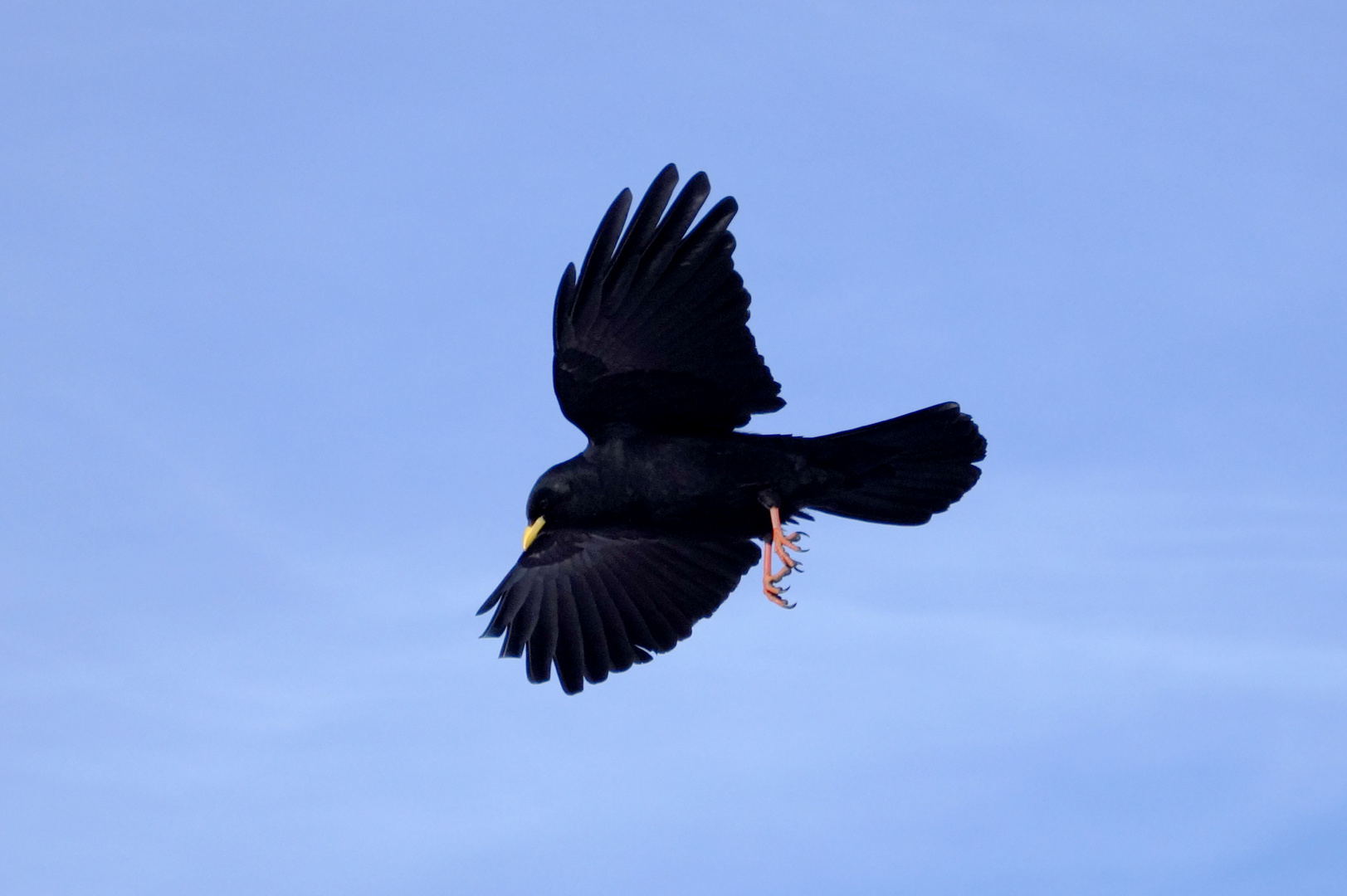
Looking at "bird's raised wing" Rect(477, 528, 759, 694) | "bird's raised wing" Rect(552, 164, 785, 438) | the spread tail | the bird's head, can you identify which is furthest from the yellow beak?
the spread tail

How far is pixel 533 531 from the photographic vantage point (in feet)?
36.0

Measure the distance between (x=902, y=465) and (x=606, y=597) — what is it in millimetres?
2158

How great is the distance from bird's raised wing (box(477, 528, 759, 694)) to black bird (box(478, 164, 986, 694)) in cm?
1

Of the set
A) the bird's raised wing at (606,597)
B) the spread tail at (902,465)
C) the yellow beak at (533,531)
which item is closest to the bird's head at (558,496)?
the yellow beak at (533,531)

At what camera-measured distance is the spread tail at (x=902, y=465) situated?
10359 mm

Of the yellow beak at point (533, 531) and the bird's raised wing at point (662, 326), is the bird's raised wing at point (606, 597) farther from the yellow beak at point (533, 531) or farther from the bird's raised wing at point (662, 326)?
the bird's raised wing at point (662, 326)

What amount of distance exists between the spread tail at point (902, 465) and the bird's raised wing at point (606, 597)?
2.89 feet

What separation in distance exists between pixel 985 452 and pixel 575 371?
8.08 feet

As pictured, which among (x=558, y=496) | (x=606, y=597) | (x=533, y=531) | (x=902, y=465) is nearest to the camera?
(x=902, y=465)

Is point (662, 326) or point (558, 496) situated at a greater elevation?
point (662, 326)

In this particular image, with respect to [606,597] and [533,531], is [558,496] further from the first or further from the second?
[606,597]

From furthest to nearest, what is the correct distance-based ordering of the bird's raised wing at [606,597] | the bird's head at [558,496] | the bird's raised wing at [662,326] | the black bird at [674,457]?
1. the bird's raised wing at [606,597]
2. the bird's head at [558,496]
3. the black bird at [674,457]
4. the bird's raised wing at [662,326]

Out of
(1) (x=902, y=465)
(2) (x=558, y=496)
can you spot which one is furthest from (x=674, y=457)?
(1) (x=902, y=465)

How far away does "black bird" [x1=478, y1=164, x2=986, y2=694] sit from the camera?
9.91 metres
